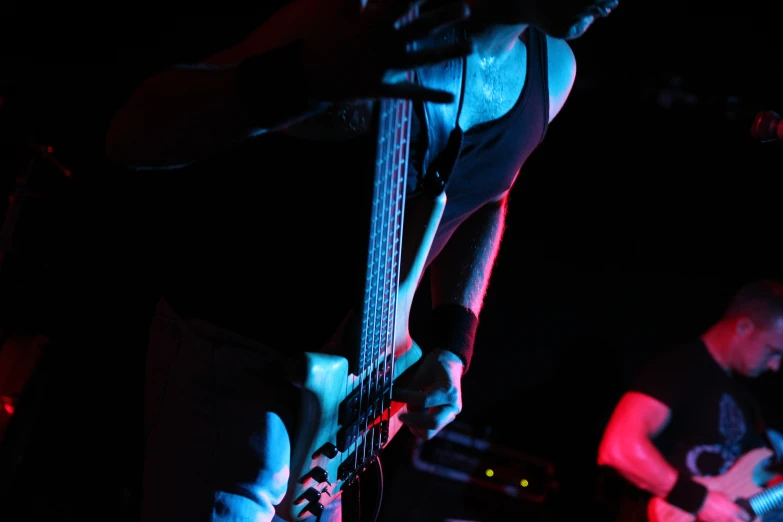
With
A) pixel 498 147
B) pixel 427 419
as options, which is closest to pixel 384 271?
pixel 427 419

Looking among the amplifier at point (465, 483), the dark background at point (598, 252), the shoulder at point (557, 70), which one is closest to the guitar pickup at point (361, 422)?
the shoulder at point (557, 70)

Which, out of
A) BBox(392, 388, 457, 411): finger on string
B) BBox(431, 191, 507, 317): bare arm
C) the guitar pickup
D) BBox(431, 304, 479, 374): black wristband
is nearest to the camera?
the guitar pickup

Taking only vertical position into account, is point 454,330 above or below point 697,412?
above

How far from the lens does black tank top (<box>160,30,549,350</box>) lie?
123 centimetres

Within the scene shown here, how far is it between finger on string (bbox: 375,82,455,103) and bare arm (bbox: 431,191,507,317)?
896mm

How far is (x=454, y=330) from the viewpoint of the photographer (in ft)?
5.37

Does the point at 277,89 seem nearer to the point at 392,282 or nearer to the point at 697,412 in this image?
the point at 392,282

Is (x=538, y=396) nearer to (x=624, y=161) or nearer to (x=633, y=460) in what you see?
(x=633, y=460)

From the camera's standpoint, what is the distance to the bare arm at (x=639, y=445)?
3574 millimetres

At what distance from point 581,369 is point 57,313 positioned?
Result: 119 inches

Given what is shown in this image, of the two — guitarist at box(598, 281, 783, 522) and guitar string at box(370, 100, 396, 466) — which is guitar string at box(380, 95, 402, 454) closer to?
guitar string at box(370, 100, 396, 466)

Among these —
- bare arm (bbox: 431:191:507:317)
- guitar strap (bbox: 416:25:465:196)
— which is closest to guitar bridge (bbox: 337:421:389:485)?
bare arm (bbox: 431:191:507:317)

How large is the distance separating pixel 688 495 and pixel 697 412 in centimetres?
52

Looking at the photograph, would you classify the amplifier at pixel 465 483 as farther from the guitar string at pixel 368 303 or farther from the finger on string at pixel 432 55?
the finger on string at pixel 432 55
